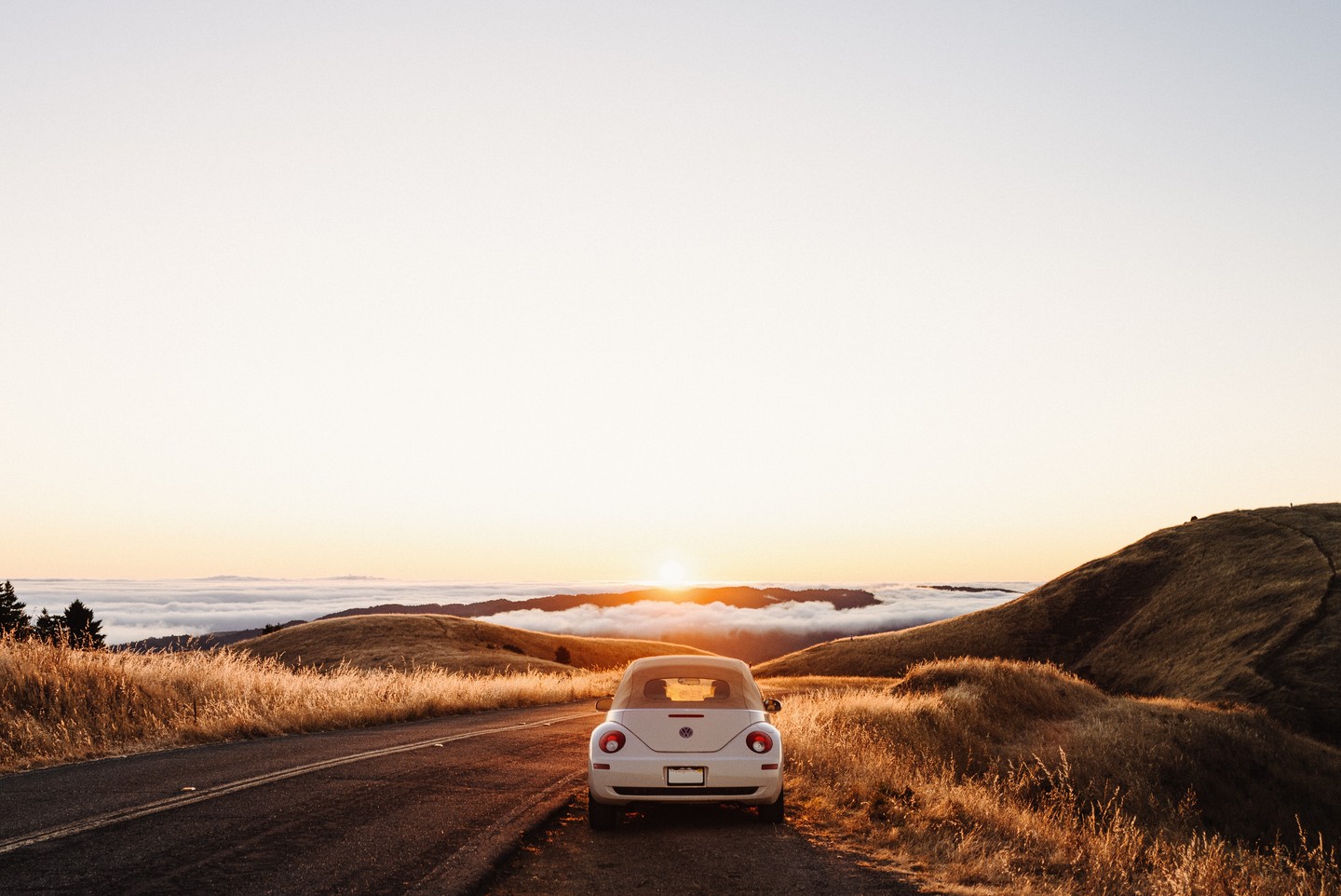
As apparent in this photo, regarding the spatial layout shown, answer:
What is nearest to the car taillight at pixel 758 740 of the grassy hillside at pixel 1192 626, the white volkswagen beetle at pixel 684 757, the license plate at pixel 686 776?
the white volkswagen beetle at pixel 684 757

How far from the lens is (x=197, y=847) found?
7.51 m

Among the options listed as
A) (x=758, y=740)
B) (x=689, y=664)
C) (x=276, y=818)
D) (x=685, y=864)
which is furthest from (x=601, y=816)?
(x=276, y=818)

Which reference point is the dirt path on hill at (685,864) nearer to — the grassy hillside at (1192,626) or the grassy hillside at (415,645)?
the grassy hillside at (415,645)

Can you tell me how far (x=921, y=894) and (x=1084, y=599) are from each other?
335ft

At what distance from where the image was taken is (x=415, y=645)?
7581 cm

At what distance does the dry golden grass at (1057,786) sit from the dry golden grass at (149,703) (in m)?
9.90

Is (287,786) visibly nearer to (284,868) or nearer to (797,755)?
(284,868)

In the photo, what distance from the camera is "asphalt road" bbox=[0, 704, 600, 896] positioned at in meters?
6.73

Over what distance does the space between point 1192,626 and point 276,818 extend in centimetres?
8657

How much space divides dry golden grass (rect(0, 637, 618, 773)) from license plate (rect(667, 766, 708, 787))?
30.1 ft

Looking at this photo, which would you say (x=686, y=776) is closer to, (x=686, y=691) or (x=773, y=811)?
(x=773, y=811)

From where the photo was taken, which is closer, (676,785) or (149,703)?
(676,785)

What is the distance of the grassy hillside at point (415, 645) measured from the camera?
66812mm

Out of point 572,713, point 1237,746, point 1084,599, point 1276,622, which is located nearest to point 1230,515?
point 1084,599
